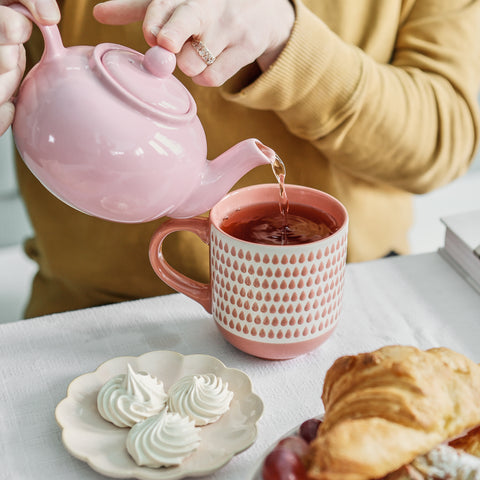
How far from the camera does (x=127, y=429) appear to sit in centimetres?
55

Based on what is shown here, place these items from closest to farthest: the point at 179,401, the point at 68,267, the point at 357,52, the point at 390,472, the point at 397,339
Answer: the point at 390,472 < the point at 179,401 < the point at 397,339 < the point at 357,52 < the point at 68,267

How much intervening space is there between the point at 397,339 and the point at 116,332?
29 cm

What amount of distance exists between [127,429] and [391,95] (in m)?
0.56

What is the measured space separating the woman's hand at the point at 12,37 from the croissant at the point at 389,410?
1.08 ft

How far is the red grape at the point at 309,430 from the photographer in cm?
46

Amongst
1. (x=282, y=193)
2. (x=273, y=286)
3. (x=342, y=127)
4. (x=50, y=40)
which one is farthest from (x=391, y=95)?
(x=50, y=40)

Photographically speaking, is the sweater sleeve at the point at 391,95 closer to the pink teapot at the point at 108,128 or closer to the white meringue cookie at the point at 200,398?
the pink teapot at the point at 108,128

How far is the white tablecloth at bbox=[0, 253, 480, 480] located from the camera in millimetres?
552

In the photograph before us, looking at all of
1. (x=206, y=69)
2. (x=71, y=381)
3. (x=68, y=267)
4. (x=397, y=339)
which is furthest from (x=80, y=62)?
(x=68, y=267)

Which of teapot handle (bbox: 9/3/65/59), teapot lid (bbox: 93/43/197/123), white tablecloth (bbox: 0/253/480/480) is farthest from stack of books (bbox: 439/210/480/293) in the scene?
teapot handle (bbox: 9/3/65/59)

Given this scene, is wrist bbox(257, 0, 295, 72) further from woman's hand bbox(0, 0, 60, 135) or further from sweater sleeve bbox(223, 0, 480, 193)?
woman's hand bbox(0, 0, 60, 135)

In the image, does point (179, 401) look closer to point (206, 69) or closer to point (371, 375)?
point (371, 375)

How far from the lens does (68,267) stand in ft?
3.28

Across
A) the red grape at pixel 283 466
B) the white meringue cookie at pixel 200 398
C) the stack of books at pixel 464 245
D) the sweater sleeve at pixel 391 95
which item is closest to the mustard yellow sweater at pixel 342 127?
the sweater sleeve at pixel 391 95
